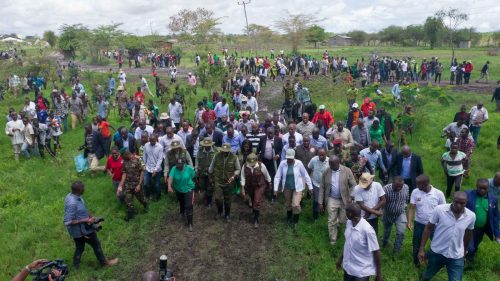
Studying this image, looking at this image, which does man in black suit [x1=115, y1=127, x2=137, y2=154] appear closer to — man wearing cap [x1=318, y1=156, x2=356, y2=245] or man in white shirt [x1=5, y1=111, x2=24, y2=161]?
man in white shirt [x1=5, y1=111, x2=24, y2=161]

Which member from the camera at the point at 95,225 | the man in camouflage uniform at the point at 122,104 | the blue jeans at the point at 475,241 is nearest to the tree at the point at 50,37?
the man in camouflage uniform at the point at 122,104

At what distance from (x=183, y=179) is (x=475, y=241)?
517 cm

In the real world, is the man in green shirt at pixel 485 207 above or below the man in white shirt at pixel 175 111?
below

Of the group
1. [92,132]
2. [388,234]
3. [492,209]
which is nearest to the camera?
[492,209]

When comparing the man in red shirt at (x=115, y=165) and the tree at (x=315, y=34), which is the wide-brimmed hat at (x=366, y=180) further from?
the tree at (x=315, y=34)

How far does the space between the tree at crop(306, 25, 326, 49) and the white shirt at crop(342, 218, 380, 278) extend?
166 feet

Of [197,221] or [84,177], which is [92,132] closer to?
[84,177]

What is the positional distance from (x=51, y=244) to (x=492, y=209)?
771cm

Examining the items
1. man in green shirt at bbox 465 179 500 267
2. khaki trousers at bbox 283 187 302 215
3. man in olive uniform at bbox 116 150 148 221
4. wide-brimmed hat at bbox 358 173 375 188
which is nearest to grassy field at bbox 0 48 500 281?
khaki trousers at bbox 283 187 302 215

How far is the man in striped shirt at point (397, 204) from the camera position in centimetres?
654

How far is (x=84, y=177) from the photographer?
1094cm

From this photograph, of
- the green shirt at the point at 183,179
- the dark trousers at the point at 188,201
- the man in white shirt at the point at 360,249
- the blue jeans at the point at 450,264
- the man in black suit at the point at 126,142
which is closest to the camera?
the man in white shirt at the point at 360,249

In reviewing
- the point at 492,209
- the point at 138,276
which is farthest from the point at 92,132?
the point at 492,209

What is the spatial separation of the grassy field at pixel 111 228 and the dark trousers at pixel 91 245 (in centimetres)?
18
